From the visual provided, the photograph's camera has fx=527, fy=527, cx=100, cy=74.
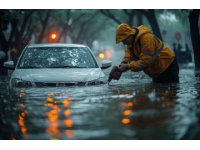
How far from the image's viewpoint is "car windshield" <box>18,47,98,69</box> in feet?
36.2

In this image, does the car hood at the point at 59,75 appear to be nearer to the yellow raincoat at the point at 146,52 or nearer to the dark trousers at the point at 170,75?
the yellow raincoat at the point at 146,52

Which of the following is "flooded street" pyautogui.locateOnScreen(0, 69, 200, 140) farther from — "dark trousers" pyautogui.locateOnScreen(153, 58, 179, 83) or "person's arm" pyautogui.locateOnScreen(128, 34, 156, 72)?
"person's arm" pyautogui.locateOnScreen(128, 34, 156, 72)

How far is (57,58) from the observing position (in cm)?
1127

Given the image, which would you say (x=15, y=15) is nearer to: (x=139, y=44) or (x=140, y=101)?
(x=139, y=44)

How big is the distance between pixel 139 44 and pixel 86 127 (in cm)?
431

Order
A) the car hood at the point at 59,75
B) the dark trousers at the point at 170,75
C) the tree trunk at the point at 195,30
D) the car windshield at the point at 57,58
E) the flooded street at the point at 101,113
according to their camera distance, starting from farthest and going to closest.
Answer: the tree trunk at the point at 195,30, the car windshield at the point at 57,58, the dark trousers at the point at 170,75, the car hood at the point at 59,75, the flooded street at the point at 101,113

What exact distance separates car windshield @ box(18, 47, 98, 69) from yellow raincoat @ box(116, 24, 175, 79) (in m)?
1.45

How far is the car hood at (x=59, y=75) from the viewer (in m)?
9.93

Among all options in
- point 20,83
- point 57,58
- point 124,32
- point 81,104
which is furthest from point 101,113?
point 57,58

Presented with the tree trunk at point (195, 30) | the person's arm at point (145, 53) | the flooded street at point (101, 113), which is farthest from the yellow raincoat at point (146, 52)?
the tree trunk at point (195, 30)

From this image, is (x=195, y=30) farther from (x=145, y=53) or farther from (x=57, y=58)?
(x=145, y=53)

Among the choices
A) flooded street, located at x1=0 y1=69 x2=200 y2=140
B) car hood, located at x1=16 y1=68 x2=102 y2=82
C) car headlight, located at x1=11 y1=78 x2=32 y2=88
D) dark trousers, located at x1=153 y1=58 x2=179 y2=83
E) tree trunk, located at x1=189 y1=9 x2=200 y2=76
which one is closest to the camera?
flooded street, located at x1=0 y1=69 x2=200 y2=140

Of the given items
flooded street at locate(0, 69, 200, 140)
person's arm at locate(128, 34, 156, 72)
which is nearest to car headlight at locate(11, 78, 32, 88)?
flooded street at locate(0, 69, 200, 140)
